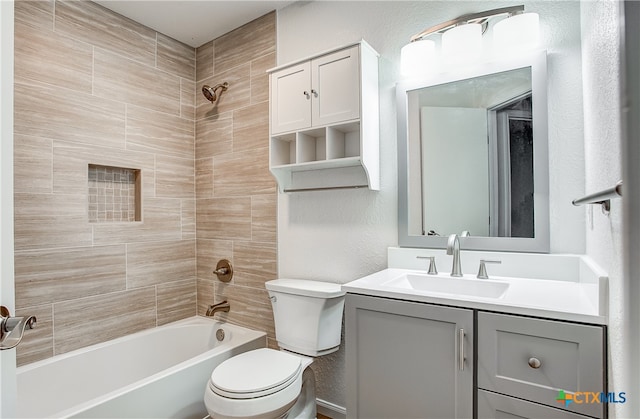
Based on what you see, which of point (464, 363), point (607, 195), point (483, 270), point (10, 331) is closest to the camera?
point (607, 195)

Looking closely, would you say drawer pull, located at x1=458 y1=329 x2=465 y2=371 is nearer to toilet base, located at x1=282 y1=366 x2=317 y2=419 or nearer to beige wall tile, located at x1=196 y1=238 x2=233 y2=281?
toilet base, located at x1=282 y1=366 x2=317 y2=419

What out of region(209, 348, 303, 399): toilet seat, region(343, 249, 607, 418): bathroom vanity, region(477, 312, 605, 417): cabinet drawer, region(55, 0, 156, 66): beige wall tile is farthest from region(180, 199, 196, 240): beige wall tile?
region(477, 312, 605, 417): cabinet drawer

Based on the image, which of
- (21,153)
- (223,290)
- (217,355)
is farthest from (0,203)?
(223,290)

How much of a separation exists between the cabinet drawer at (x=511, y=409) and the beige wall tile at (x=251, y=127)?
1893 mm

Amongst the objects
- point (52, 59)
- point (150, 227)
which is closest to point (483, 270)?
point (150, 227)

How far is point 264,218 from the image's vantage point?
2400 mm

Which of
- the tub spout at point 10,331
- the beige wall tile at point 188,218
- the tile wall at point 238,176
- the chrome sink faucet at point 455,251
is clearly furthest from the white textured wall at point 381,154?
the tub spout at point 10,331

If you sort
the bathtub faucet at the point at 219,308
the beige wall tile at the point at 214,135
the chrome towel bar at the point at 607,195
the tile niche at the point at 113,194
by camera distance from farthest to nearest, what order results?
the beige wall tile at the point at 214,135
the bathtub faucet at the point at 219,308
the tile niche at the point at 113,194
the chrome towel bar at the point at 607,195

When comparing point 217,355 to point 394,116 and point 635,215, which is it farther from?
point 635,215

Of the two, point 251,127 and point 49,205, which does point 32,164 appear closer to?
point 49,205

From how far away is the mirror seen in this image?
59.9 inches

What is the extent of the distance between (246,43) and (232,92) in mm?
367

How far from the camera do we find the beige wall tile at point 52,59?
6.17 ft

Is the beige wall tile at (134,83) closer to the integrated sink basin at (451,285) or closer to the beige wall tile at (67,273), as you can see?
the beige wall tile at (67,273)
